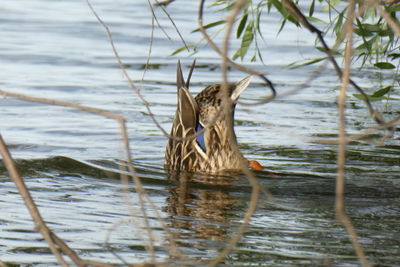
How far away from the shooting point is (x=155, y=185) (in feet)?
23.9

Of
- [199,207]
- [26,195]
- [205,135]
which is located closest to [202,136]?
[205,135]

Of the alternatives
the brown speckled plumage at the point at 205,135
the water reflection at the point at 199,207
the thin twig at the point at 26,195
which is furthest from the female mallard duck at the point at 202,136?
the thin twig at the point at 26,195

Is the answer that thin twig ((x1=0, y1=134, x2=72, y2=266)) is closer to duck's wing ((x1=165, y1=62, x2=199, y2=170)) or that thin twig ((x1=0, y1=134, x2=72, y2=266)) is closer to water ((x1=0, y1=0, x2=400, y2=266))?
water ((x1=0, y1=0, x2=400, y2=266))

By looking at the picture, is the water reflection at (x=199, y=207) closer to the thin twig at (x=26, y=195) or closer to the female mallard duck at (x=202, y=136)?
the female mallard duck at (x=202, y=136)

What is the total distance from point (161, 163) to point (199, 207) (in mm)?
1768

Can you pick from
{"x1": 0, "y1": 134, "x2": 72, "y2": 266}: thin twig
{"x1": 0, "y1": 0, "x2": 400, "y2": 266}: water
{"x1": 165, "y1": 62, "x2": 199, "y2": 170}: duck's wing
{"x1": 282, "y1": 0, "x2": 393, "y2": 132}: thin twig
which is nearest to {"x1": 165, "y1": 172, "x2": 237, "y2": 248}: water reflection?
{"x1": 0, "y1": 0, "x2": 400, "y2": 266}: water

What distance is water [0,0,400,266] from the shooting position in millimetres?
5297

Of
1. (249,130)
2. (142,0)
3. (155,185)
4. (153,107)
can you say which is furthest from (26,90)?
(142,0)

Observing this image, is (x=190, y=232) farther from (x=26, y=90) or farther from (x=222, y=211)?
(x=26, y=90)

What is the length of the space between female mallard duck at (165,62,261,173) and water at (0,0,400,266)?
1.01 feet

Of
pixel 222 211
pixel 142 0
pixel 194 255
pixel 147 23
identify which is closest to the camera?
pixel 194 255

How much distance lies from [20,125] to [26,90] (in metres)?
1.36

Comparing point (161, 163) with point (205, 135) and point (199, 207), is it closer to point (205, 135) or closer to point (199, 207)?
point (205, 135)

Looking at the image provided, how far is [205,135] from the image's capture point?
8227 millimetres
